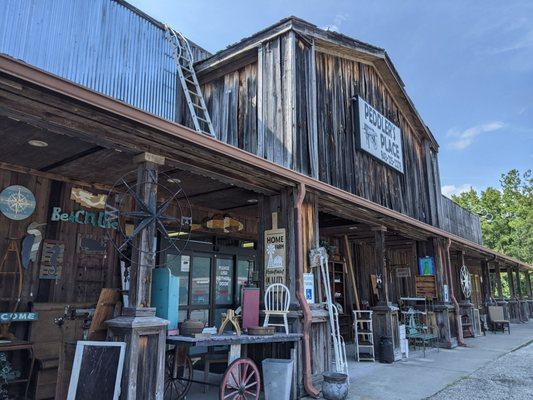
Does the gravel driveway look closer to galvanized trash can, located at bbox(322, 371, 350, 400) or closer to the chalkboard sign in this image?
galvanized trash can, located at bbox(322, 371, 350, 400)

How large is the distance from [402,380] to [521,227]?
77.8 ft

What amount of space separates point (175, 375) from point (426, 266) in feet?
25.7

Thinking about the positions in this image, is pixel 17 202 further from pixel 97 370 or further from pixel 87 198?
pixel 97 370

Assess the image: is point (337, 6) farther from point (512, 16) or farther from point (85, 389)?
point (85, 389)

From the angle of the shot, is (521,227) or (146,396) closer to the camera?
(146,396)

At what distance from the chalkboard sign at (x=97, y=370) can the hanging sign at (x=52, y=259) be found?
204 centimetres

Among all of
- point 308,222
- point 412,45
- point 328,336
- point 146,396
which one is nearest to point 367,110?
point 308,222

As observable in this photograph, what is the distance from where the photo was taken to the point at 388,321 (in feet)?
27.6

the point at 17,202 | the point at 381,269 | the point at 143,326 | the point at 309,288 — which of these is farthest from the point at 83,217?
the point at 381,269

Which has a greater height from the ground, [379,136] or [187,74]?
[187,74]

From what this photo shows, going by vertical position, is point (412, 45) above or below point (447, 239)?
above

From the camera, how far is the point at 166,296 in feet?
14.4

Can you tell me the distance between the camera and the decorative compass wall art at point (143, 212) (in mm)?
4172

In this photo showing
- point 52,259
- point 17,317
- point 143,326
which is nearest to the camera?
point 143,326
